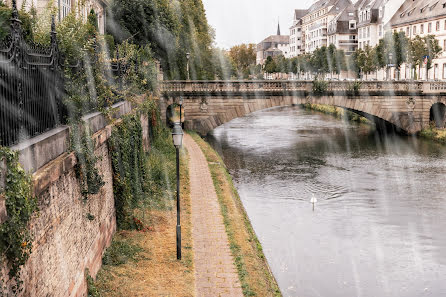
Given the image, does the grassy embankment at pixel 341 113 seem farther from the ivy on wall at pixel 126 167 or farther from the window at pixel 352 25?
the window at pixel 352 25

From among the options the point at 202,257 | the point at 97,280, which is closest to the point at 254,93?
the point at 202,257

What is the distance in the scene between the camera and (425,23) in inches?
2653

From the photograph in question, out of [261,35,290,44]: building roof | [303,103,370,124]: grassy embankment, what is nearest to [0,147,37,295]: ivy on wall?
[303,103,370,124]: grassy embankment

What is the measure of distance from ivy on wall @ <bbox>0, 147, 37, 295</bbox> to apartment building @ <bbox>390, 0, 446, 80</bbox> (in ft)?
198

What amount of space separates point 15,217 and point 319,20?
4668 inches

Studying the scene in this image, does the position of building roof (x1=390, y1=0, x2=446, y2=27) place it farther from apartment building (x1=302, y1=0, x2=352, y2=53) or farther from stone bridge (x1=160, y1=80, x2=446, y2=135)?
apartment building (x1=302, y1=0, x2=352, y2=53)

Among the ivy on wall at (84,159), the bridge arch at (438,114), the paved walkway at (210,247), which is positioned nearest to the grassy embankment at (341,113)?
Answer: the bridge arch at (438,114)

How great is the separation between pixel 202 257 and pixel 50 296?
20.9 ft

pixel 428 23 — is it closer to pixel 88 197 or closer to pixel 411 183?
pixel 411 183

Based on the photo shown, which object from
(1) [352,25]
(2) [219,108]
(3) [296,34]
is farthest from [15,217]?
(3) [296,34]

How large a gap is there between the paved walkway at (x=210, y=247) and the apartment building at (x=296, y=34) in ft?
385

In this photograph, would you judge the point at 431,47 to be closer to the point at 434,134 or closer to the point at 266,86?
the point at 434,134

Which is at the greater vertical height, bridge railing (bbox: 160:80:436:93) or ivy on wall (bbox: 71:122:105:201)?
bridge railing (bbox: 160:80:436:93)

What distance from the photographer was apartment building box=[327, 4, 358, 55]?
10219cm
